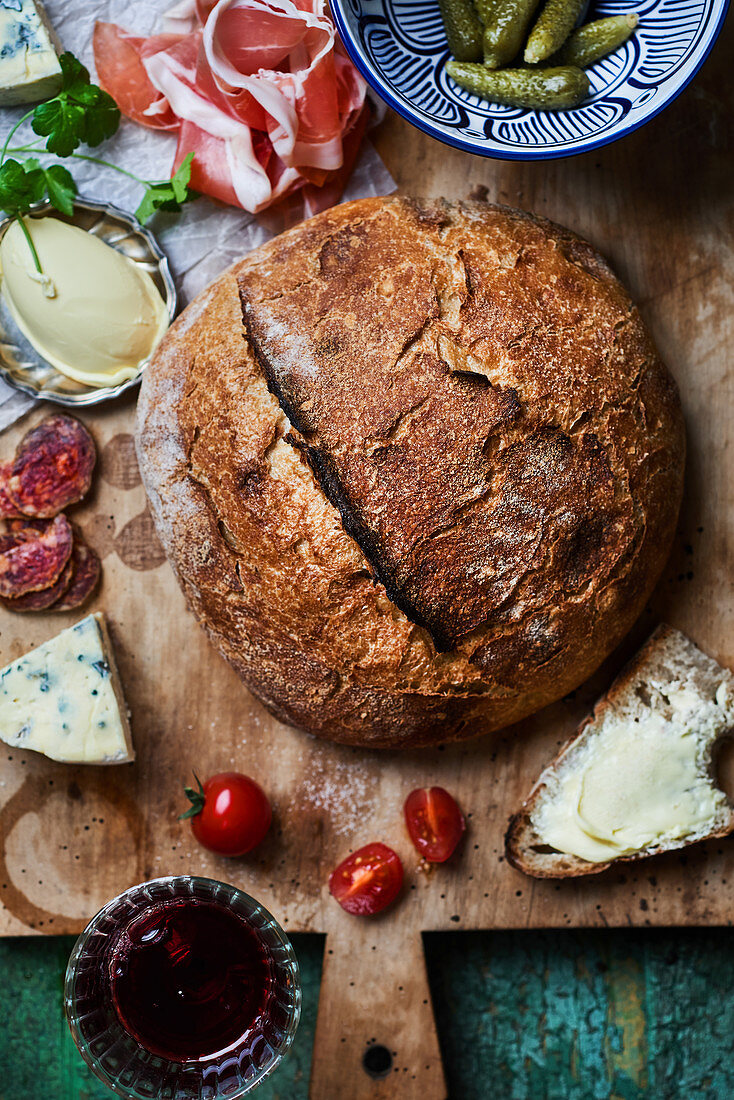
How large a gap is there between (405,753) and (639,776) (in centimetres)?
62

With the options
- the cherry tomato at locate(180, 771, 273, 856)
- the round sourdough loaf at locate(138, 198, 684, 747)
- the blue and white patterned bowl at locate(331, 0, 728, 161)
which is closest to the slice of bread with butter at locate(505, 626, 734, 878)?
the round sourdough loaf at locate(138, 198, 684, 747)

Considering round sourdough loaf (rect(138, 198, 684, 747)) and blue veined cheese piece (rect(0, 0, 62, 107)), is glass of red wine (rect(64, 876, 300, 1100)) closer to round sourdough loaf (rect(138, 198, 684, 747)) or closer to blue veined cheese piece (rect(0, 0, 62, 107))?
round sourdough loaf (rect(138, 198, 684, 747))

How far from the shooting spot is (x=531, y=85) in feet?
6.23

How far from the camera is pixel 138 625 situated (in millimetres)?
2268

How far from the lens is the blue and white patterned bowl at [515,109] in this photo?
75.7 inches

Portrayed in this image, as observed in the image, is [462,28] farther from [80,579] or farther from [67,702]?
[67,702]

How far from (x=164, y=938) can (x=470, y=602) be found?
1088mm

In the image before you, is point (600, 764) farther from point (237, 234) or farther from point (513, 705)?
point (237, 234)

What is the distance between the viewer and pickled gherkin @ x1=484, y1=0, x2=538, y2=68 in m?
1.86

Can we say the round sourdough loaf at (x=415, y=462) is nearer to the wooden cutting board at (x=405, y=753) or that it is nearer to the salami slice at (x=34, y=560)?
the wooden cutting board at (x=405, y=753)

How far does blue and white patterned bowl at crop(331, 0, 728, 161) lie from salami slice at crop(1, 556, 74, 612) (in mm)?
1476

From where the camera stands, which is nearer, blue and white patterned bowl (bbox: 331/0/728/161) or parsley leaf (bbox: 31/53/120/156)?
blue and white patterned bowl (bbox: 331/0/728/161)

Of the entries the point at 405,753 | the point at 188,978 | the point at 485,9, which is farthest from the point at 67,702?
the point at 485,9

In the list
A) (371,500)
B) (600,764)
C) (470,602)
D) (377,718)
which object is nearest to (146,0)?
(371,500)
